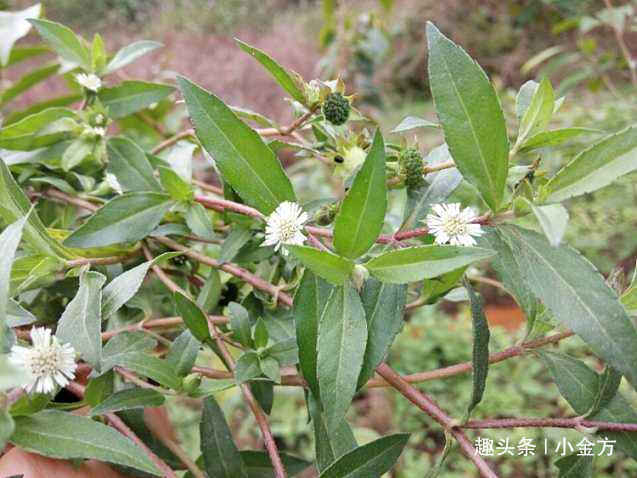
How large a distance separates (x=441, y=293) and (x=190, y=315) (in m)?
0.18

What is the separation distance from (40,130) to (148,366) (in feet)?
0.94

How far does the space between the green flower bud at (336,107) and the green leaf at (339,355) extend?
158 mm

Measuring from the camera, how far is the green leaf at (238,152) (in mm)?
418

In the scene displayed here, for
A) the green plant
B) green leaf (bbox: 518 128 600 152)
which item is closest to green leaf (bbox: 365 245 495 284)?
the green plant

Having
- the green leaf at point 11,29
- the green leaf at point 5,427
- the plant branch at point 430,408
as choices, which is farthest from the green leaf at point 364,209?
the green leaf at point 11,29

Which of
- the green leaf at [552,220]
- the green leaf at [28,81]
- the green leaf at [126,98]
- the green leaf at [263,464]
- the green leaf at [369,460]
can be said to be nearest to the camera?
the green leaf at [552,220]

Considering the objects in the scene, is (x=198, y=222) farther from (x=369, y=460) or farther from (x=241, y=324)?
(x=369, y=460)

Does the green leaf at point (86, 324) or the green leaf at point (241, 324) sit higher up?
the green leaf at point (86, 324)

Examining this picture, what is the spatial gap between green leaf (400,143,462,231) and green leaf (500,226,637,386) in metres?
0.09

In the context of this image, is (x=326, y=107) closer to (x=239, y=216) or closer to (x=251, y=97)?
(x=239, y=216)

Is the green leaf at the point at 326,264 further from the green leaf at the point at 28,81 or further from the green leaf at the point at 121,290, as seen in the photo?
the green leaf at the point at 28,81

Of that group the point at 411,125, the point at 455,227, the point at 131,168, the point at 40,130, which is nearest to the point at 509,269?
the point at 455,227

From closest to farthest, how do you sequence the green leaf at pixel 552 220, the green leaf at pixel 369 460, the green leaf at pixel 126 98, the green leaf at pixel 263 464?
the green leaf at pixel 552 220, the green leaf at pixel 369 460, the green leaf at pixel 263 464, the green leaf at pixel 126 98

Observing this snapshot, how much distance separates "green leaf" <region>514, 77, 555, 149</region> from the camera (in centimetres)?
43
